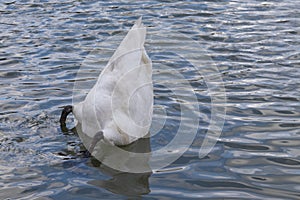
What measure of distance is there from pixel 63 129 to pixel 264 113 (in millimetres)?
2439

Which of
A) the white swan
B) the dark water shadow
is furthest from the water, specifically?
the white swan

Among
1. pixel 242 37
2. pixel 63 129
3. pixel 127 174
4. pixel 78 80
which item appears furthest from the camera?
pixel 242 37

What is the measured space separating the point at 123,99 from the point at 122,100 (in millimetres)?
15

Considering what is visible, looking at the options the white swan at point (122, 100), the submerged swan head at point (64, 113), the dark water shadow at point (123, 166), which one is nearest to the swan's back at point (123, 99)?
the white swan at point (122, 100)

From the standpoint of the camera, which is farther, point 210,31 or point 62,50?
point 210,31

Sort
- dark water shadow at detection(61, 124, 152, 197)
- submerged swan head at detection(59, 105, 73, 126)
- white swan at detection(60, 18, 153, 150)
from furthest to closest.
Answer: submerged swan head at detection(59, 105, 73, 126)
white swan at detection(60, 18, 153, 150)
dark water shadow at detection(61, 124, 152, 197)

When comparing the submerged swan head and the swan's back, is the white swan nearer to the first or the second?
the swan's back

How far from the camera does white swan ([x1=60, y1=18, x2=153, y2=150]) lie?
20.0ft

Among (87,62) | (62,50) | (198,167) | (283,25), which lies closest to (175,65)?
(87,62)

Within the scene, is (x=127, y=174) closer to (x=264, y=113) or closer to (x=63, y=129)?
(x=63, y=129)

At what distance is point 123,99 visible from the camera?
6.18 m

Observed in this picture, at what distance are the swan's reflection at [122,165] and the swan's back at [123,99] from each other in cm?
14

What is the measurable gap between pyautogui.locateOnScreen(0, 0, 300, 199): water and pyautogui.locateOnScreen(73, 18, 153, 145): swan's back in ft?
1.19

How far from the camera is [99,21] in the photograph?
11414mm
